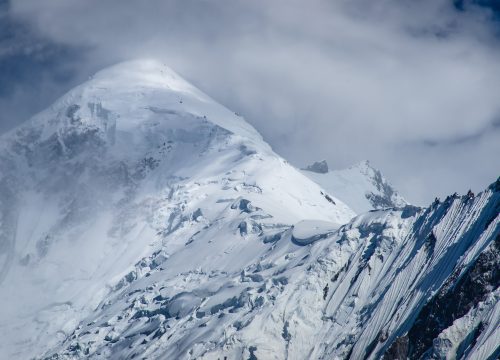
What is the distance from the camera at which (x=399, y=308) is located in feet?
644

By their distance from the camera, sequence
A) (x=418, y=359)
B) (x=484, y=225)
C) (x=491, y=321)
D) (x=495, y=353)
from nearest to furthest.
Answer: (x=495, y=353) < (x=491, y=321) < (x=418, y=359) < (x=484, y=225)

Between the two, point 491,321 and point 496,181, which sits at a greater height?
point 496,181

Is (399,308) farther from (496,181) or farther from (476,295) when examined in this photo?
(496,181)

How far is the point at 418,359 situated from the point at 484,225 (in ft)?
123

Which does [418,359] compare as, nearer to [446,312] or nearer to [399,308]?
[446,312]

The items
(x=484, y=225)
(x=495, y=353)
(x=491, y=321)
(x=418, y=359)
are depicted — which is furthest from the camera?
(x=484, y=225)

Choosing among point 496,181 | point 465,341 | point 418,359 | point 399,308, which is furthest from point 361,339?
point 496,181

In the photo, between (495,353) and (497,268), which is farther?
(497,268)

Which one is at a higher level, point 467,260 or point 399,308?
point 467,260

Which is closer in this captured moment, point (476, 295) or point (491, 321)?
point (491, 321)

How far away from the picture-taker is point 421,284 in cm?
19588

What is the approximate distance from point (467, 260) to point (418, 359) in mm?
26618

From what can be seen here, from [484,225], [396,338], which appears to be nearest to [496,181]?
[484,225]

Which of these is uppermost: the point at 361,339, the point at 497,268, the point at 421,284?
the point at 497,268
